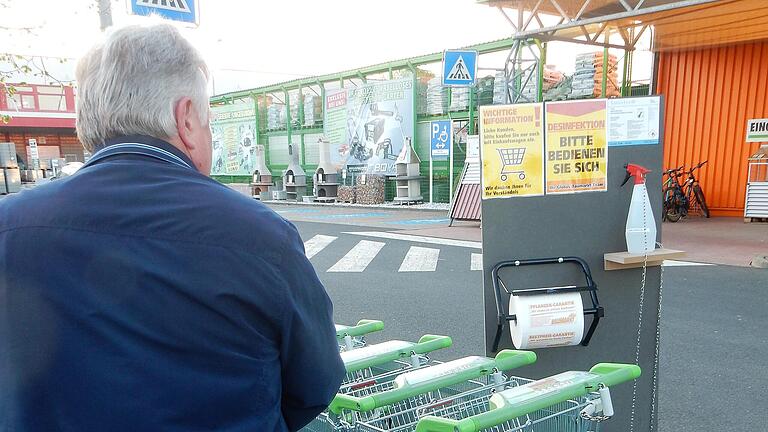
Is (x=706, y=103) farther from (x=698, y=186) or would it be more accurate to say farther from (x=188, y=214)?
(x=188, y=214)

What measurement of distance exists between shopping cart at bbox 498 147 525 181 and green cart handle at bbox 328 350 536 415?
0.91 m

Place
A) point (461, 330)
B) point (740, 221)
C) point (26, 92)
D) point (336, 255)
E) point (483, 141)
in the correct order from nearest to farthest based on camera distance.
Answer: point (483, 141), point (461, 330), point (336, 255), point (740, 221), point (26, 92)

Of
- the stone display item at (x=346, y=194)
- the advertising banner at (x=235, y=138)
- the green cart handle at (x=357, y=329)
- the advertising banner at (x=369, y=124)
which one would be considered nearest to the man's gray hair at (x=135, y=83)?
the green cart handle at (x=357, y=329)

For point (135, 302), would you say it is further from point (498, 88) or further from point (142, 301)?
point (498, 88)

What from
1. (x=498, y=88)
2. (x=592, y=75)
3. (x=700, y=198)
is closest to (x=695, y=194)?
(x=700, y=198)

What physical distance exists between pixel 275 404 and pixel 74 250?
508 millimetres

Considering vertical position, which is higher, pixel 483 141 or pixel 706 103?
pixel 706 103

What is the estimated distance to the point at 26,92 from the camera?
3219 centimetres

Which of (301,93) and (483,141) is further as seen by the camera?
(301,93)

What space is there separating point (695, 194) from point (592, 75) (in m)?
3.62

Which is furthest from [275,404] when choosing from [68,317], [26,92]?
[26,92]

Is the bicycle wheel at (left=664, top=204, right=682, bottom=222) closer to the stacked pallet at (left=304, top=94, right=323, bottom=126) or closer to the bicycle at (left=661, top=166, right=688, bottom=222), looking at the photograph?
the bicycle at (left=661, top=166, right=688, bottom=222)

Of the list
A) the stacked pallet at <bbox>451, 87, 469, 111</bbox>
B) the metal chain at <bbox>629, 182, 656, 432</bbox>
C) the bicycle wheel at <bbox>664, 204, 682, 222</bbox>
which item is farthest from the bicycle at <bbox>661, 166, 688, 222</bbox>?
the metal chain at <bbox>629, 182, 656, 432</bbox>

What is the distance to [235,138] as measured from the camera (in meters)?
23.6
